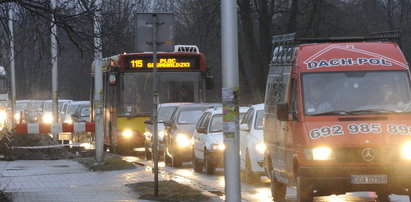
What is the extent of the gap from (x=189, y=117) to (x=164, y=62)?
3.57 metres

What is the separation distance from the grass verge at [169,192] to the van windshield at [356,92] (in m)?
2.82

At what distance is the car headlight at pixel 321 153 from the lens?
13.6 meters

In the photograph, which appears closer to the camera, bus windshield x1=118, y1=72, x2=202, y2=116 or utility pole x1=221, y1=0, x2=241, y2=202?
utility pole x1=221, y1=0, x2=241, y2=202

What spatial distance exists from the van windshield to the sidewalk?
356 cm

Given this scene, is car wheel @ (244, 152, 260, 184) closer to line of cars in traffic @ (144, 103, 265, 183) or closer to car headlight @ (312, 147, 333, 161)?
line of cars in traffic @ (144, 103, 265, 183)

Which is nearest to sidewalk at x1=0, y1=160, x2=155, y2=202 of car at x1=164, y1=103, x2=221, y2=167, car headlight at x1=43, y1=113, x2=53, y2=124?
car at x1=164, y1=103, x2=221, y2=167

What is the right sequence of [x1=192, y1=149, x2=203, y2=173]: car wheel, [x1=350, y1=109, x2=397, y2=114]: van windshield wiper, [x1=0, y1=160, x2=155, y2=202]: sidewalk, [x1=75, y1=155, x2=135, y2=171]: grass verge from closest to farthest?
[x1=350, y1=109, x2=397, y2=114]: van windshield wiper < [x1=0, y1=160, x2=155, y2=202]: sidewalk < [x1=192, y1=149, x2=203, y2=173]: car wheel < [x1=75, y1=155, x2=135, y2=171]: grass verge

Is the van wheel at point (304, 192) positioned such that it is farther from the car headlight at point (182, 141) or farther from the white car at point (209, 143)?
the car headlight at point (182, 141)

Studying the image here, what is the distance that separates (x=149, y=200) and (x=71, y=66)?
225 feet

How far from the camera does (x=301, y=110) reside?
14.4 metres

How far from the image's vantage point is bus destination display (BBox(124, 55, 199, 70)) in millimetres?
30500

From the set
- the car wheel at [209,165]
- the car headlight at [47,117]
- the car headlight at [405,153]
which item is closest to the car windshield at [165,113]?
the car wheel at [209,165]

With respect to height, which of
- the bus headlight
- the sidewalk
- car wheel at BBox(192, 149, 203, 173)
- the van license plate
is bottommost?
the sidewalk

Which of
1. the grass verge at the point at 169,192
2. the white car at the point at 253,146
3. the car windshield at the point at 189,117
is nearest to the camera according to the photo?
the grass verge at the point at 169,192
